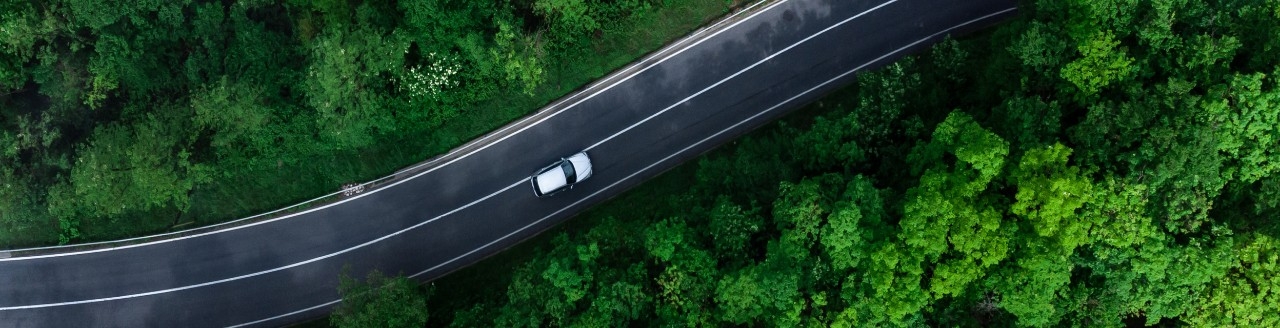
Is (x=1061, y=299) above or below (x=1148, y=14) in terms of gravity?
below

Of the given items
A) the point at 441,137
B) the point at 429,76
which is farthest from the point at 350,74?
the point at 441,137

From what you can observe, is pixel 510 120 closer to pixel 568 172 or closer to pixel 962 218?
pixel 568 172

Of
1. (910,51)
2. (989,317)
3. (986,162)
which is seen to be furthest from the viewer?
(910,51)

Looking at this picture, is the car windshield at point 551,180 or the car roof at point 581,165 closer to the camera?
the car windshield at point 551,180

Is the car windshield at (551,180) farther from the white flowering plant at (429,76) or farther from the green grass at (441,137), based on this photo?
the white flowering plant at (429,76)

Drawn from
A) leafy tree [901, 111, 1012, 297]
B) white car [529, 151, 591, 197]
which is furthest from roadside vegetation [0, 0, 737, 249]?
leafy tree [901, 111, 1012, 297]

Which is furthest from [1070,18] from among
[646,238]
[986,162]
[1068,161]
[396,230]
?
[396,230]

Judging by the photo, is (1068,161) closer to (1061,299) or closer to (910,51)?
(1061,299)

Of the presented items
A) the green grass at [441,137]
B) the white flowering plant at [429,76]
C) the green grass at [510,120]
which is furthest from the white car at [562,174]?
the white flowering plant at [429,76]
